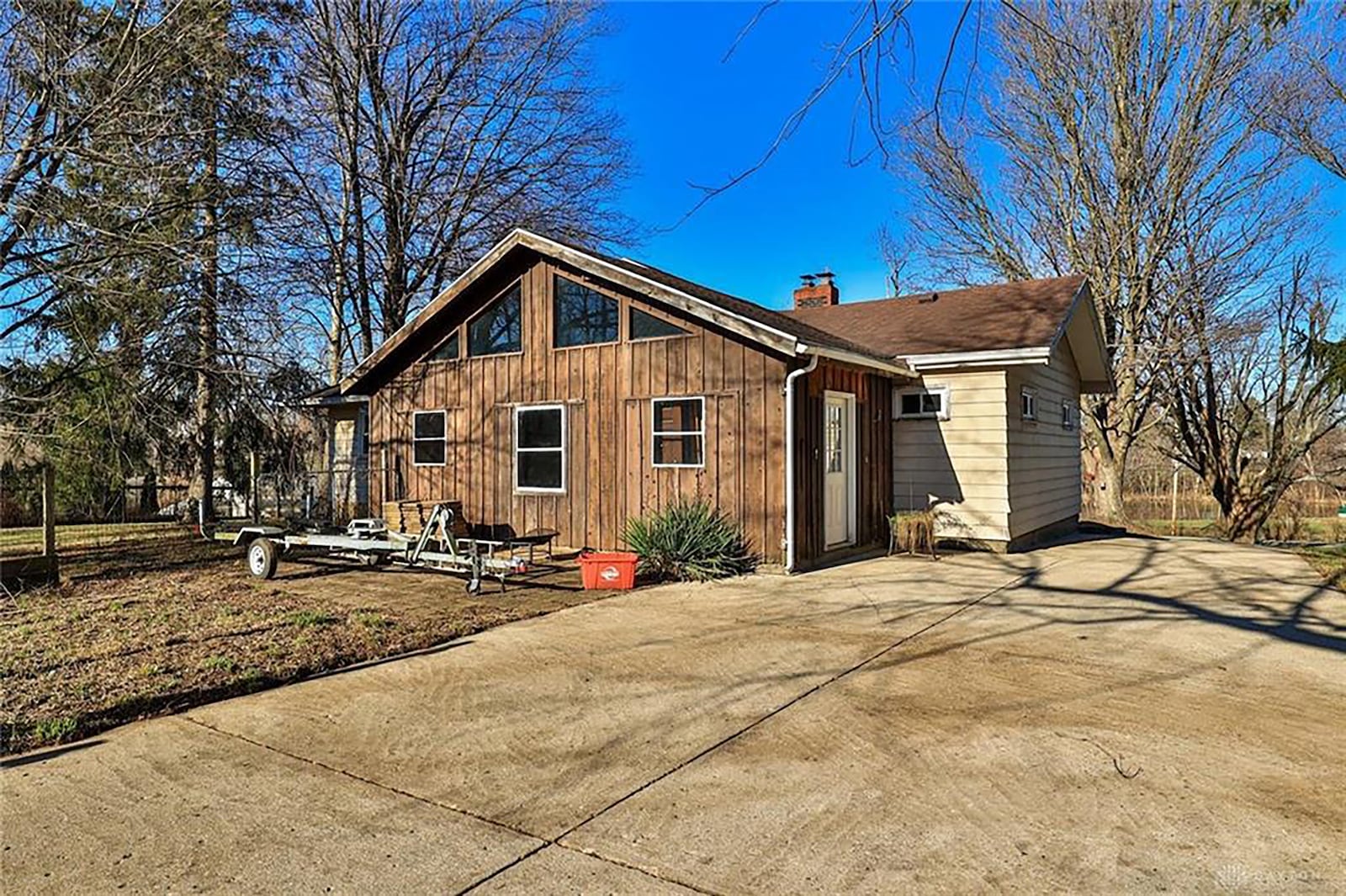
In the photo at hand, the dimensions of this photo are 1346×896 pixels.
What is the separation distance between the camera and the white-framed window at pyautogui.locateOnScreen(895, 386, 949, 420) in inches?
465

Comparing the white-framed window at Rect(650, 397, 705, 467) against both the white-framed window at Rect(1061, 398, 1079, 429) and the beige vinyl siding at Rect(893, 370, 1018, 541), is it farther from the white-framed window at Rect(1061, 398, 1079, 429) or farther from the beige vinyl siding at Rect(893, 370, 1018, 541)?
the white-framed window at Rect(1061, 398, 1079, 429)

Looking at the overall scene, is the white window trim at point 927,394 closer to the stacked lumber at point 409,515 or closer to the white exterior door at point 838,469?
the white exterior door at point 838,469

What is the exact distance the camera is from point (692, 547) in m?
9.23

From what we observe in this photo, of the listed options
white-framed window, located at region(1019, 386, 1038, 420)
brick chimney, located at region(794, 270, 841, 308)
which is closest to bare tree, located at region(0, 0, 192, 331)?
white-framed window, located at region(1019, 386, 1038, 420)

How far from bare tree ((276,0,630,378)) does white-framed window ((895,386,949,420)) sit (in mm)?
10676

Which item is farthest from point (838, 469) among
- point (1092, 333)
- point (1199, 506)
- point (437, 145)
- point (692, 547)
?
point (1199, 506)

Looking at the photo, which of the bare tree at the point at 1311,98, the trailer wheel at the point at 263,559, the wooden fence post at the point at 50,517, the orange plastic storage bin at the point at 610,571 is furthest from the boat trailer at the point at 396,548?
the bare tree at the point at 1311,98

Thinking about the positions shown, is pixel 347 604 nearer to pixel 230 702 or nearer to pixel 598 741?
pixel 230 702

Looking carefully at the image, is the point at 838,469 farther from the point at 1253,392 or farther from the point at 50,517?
the point at 1253,392

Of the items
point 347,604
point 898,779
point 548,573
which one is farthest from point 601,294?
point 898,779

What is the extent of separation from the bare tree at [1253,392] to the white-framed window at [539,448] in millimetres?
15017

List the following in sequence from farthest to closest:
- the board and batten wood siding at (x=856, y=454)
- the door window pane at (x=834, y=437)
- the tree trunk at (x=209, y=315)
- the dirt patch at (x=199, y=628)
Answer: the tree trunk at (x=209, y=315)
the door window pane at (x=834, y=437)
the board and batten wood siding at (x=856, y=454)
the dirt patch at (x=199, y=628)

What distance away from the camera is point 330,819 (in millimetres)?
3123

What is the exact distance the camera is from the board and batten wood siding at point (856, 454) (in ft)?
30.9
